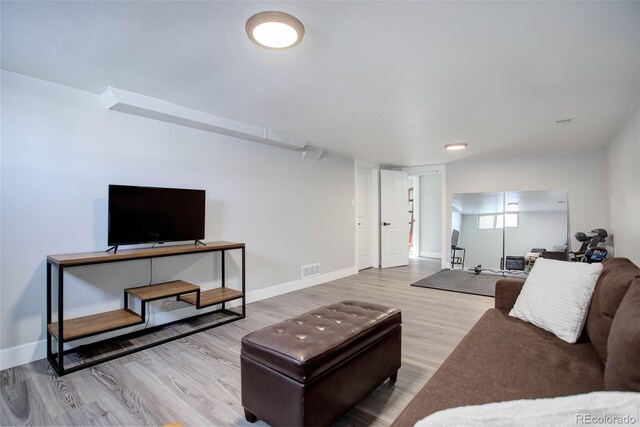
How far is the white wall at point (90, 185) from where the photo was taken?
2.32 meters

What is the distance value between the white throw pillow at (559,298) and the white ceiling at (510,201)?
13.4 ft

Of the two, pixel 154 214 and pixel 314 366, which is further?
pixel 154 214

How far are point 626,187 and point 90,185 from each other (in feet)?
17.4

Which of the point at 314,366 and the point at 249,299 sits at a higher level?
the point at 314,366

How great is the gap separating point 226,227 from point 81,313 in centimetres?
156

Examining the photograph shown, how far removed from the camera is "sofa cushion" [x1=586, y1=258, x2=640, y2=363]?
1.45m

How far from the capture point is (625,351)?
0.98 metres

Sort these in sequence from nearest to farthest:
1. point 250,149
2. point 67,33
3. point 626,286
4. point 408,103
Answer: point 626,286 < point 67,33 < point 408,103 < point 250,149

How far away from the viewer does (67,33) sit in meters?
1.83

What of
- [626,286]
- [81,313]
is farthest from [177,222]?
[626,286]

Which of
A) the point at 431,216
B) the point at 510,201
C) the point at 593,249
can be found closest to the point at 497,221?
the point at 510,201

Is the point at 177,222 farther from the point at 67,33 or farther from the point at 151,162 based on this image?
the point at 67,33

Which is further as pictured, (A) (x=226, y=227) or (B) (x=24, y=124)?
(A) (x=226, y=227)

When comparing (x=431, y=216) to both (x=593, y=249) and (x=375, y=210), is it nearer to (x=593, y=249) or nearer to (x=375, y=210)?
(x=375, y=210)
